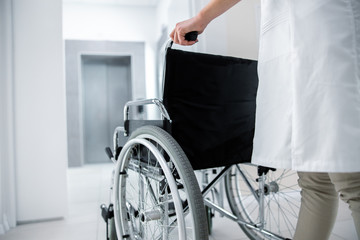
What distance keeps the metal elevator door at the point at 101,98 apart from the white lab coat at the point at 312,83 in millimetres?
3824

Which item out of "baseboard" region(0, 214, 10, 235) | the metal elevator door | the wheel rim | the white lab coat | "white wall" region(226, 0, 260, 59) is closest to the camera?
the white lab coat

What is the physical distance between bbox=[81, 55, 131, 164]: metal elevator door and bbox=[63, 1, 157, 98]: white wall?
35 centimetres

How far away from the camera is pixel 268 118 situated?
2.35 ft

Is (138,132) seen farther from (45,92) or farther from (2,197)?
(2,197)

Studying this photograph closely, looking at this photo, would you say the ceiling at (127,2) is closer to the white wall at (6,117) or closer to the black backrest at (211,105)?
the white wall at (6,117)

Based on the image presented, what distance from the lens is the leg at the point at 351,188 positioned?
58cm

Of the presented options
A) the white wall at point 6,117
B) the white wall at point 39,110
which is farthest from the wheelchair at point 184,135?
the white wall at point 6,117

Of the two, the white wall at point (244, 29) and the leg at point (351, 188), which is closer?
the leg at point (351, 188)

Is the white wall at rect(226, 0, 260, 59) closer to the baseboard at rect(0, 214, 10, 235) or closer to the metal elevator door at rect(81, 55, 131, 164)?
the baseboard at rect(0, 214, 10, 235)

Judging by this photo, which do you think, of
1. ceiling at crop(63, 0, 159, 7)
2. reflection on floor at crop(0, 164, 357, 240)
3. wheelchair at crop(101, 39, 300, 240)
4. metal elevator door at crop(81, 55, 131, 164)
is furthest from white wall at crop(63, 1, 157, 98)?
wheelchair at crop(101, 39, 300, 240)

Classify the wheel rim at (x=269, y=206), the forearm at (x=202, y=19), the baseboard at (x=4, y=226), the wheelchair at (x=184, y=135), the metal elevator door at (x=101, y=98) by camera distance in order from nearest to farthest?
the forearm at (x=202, y=19) → the wheelchair at (x=184, y=135) → the wheel rim at (x=269, y=206) → the baseboard at (x=4, y=226) → the metal elevator door at (x=101, y=98)

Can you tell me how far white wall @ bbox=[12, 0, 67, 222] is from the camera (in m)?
1.75

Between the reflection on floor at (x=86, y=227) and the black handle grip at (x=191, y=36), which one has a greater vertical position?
the black handle grip at (x=191, y=36)

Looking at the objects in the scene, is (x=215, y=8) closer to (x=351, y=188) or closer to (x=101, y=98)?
(x=351, y=188)
